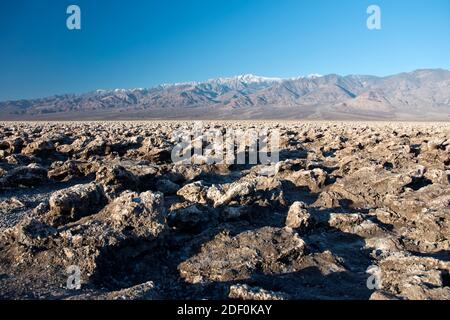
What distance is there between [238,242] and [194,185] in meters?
2.66

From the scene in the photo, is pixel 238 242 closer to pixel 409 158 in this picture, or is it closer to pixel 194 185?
pixel 194 185

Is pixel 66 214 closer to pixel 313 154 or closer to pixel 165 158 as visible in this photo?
pixel 165 158

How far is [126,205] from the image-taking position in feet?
20.1

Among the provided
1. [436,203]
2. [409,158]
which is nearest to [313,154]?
[409,158]

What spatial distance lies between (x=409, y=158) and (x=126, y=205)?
9.90 metres

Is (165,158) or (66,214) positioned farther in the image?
(165,158)
